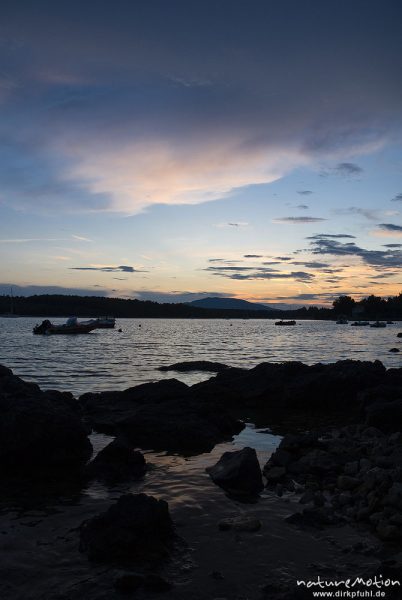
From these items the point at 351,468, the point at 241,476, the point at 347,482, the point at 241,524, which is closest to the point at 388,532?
the point at 347,482

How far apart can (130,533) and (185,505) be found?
7.57 feet

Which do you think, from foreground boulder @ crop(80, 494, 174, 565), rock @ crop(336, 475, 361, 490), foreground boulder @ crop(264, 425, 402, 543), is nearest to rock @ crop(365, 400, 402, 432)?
foreground boulder @ crop(264, 425, 402, 543)

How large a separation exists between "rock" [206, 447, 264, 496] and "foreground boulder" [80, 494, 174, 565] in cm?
268

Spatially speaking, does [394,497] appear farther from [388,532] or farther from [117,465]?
[117,465]

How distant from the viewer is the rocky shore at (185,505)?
661 centimetres

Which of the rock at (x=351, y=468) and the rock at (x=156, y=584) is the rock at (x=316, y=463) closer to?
the rock at (x=351, y=468)

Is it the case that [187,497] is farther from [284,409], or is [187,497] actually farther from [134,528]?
[284,409]

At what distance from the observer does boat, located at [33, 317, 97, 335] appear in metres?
93.8

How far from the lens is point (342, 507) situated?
9.02 meters

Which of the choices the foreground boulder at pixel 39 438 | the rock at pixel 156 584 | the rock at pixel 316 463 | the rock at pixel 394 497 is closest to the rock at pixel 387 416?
the rock at pixel 316 463

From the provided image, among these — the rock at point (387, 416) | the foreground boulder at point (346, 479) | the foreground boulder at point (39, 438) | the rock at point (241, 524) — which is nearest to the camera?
the rock at point (241, 524)

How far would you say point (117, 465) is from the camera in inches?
444

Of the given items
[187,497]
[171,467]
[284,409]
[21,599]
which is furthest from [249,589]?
[284,409]

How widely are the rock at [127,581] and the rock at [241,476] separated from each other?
3921 millimetres
